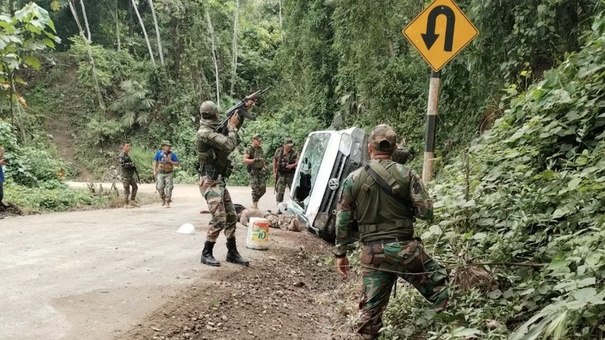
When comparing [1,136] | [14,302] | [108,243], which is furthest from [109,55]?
[14,302]

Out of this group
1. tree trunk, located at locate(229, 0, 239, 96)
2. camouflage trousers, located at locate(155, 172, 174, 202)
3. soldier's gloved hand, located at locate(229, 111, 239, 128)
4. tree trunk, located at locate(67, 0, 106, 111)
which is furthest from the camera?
tree trunk, located at locate(229, 0, 239, 96)

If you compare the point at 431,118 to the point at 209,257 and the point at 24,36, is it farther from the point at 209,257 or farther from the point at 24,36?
the point at 24,36

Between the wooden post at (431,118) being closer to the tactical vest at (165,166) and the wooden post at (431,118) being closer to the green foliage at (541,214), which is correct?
the green foliage at (541,214)

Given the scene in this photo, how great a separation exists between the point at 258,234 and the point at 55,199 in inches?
342

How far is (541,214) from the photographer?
12.7 ft

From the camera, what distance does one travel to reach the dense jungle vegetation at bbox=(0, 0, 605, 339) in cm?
346

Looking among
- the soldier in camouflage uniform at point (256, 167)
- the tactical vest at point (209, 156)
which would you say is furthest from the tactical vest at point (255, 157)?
the tactical vest at point (209, 156)

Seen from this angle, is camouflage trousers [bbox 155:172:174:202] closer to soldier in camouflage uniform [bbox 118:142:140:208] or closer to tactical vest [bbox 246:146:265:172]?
soldier in camouflage uniform [bbox 118:142:140:208]

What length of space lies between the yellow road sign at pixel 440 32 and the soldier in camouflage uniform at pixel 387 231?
1.79 metres

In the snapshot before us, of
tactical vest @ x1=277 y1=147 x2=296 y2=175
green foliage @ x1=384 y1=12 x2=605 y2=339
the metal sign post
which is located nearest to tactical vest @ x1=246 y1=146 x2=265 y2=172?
tactical vest @ x1=277 y1=147 x2=296 y2=175

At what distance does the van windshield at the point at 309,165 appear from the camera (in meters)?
8.77

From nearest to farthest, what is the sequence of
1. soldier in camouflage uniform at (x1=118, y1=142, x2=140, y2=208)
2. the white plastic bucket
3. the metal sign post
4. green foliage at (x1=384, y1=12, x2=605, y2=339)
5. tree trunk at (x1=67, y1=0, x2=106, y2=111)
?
green foliage at (x1=384, y1=12, x2=605, y2=339) → the metal sign post → the white plastic bucket → soldier in camouflage uniform at (x1=118, y1=142, x2=140, y2=208) → tree trunk at (x1=67, y1=0, x2=106, y2=111)

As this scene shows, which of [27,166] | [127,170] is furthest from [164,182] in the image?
[27,166]

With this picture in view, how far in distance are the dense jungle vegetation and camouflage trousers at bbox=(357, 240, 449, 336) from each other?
7.3 inches
